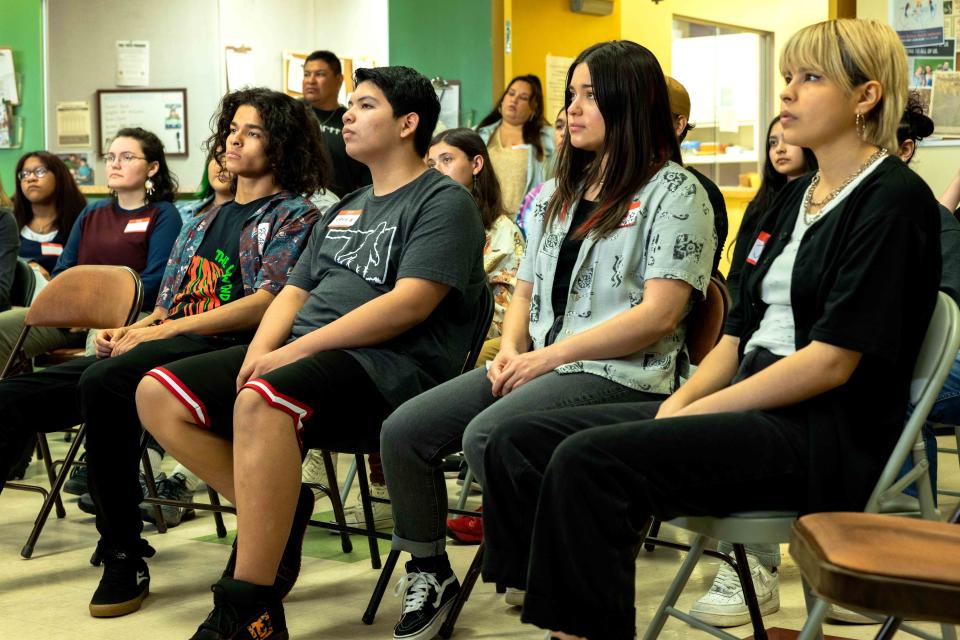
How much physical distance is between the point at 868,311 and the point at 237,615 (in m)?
1.38

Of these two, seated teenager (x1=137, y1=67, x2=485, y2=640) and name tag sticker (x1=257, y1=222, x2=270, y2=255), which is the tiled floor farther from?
name tag sticker (x1=257, y1=222, x2=270, y2=255)

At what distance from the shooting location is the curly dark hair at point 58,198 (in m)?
5.17

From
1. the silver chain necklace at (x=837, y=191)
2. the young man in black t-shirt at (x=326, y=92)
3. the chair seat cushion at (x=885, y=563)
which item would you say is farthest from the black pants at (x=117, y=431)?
the young man in black t-shirt at (x=326, y=92)

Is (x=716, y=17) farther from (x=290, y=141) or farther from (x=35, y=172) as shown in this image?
(x=290, y=141)

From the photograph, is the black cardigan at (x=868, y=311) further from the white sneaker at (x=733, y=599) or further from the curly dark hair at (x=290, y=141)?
the curly dark hair at (x=290, y=141)

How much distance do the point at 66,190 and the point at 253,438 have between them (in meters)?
3.33

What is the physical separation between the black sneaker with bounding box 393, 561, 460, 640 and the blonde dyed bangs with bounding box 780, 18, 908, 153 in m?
1.27

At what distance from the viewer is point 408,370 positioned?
8.45ft

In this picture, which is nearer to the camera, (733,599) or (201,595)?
(733,599)

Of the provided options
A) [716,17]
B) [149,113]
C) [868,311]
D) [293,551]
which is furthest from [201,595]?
[716,17]

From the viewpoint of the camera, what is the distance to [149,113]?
691 cm

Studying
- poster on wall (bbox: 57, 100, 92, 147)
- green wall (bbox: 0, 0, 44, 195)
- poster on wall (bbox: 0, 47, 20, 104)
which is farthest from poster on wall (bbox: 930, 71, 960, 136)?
poster on wall (bbox: 0, 47, 20, 104)

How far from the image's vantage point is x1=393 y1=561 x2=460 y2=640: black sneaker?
2.36 m

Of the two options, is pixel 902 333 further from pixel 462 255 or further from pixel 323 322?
pixel 323 322
